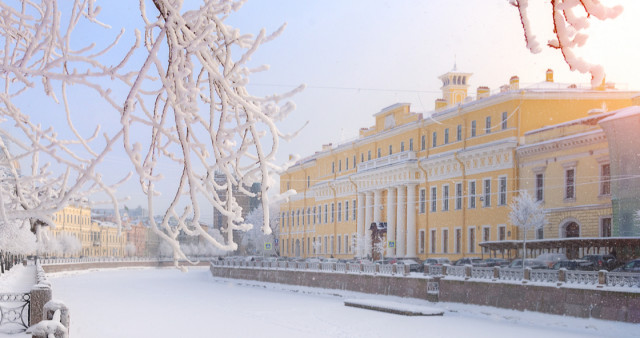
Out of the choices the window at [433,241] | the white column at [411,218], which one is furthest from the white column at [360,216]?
the window at [433,241]

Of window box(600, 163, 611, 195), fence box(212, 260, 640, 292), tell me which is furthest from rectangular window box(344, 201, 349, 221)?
window box(600, 163, 611, 195)

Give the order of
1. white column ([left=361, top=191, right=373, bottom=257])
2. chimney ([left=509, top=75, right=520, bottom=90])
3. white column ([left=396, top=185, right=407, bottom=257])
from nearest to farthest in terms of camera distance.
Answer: chimney ([left=509, top=75, right=520, bottom=90]) < white column ([left=396, top=185, right=407, bottom=257]) < white column ([left=361, top=191, right=373, bottom=257])

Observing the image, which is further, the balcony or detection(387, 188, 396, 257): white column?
detection(387, 188, 396, 257): white column

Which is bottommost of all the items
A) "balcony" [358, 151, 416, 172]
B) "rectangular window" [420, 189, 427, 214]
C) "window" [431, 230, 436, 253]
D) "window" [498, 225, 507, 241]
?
"window" [431, 230, 436, 253]

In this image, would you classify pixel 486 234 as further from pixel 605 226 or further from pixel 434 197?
pixel 605 226

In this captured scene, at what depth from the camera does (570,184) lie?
38.3 metres

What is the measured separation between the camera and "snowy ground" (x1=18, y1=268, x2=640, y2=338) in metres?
24.9

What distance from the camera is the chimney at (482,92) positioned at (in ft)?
152

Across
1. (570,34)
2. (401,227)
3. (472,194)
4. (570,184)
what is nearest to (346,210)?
(401,227)

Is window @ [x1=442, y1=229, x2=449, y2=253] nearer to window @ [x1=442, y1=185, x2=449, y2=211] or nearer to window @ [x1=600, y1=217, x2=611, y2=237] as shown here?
window @ [x1=442, y1=185, x2=449, y2=211]

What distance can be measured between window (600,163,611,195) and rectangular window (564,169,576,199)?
75.0 inches

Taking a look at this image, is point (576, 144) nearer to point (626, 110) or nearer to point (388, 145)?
point (626, 110)

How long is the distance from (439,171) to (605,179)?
1467cm

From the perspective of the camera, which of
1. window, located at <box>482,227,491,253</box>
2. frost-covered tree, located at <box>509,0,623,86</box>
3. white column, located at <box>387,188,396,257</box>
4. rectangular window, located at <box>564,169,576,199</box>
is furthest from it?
white column, located at <box>387,188,396,257</box>
